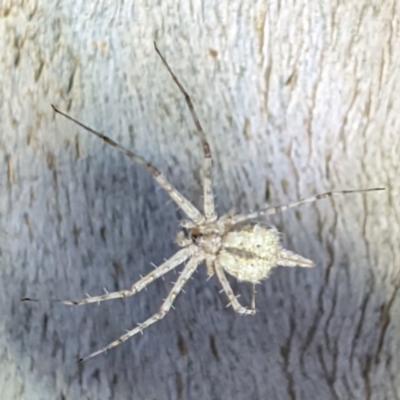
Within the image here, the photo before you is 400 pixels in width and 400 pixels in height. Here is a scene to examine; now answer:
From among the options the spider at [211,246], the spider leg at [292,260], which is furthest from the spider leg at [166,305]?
the spider leg at [292,260]

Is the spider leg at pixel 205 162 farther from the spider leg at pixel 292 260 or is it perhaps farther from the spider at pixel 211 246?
the spider leg at pixel 292 260

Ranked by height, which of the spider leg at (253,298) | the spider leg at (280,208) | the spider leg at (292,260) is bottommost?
the spider leg at (253,298)

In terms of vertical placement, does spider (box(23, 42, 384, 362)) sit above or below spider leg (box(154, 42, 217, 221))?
below

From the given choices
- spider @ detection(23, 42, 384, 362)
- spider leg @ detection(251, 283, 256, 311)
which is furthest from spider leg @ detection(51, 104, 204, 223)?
spider leg @ detection(251, 283, 256, 311)

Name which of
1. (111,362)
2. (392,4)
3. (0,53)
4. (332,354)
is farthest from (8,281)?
(392,4)

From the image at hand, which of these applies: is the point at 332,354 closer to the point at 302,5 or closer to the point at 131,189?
the point at 131,189

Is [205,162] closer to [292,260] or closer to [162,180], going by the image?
[162,180]

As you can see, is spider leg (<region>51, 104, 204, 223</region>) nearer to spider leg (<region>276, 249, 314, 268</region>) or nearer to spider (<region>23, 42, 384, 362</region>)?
spider (<region>23, 42, 384, 362</region>)

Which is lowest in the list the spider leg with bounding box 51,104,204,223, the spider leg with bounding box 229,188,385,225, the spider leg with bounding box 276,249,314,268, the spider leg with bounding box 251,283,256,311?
the spider leg with bounding box 251,283,256,311
